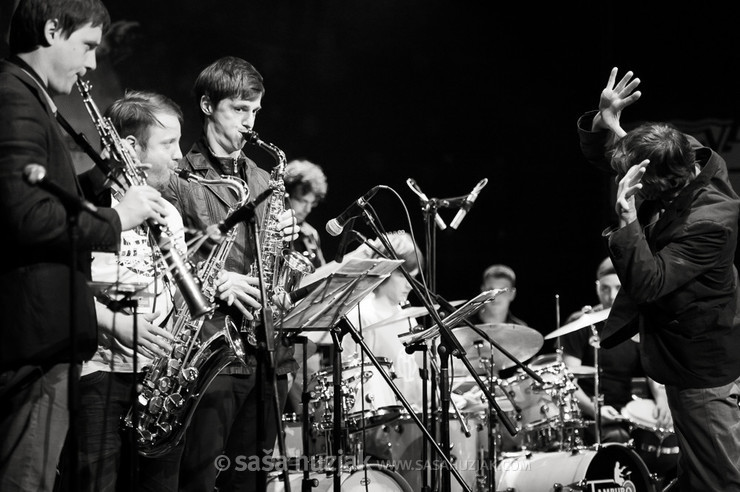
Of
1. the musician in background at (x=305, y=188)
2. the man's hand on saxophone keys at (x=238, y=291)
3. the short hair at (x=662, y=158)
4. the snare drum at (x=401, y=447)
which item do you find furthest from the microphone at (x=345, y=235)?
the musician in background at (x=305, y=188)

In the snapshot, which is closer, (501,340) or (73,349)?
(73,349)

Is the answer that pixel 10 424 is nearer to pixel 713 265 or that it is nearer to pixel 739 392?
pixel 713 265

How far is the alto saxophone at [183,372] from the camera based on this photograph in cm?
339

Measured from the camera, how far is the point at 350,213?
12.3 feet

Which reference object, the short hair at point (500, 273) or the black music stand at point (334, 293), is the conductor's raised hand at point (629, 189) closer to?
the black music stand at point (334, 293)

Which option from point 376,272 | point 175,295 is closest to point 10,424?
point 175,295

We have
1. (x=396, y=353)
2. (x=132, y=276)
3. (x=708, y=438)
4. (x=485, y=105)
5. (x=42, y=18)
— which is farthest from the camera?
(x=485, y=105)

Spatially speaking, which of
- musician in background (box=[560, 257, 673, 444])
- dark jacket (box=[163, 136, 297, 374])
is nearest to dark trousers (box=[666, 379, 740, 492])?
dark jacket (box=[163, 136, 297, 374])

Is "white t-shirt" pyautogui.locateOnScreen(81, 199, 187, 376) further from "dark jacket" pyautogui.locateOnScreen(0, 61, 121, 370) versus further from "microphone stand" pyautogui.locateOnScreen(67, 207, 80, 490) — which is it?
"microphone stand" pyautogui.locateOnScreen(67, 207, 80, 490)

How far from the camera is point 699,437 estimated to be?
333cm

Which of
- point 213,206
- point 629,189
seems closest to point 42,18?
point 213,206

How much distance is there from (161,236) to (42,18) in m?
0.72

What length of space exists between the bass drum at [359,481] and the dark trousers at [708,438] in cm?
166

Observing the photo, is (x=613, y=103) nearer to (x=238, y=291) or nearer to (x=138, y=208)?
(x=238, y=291)
